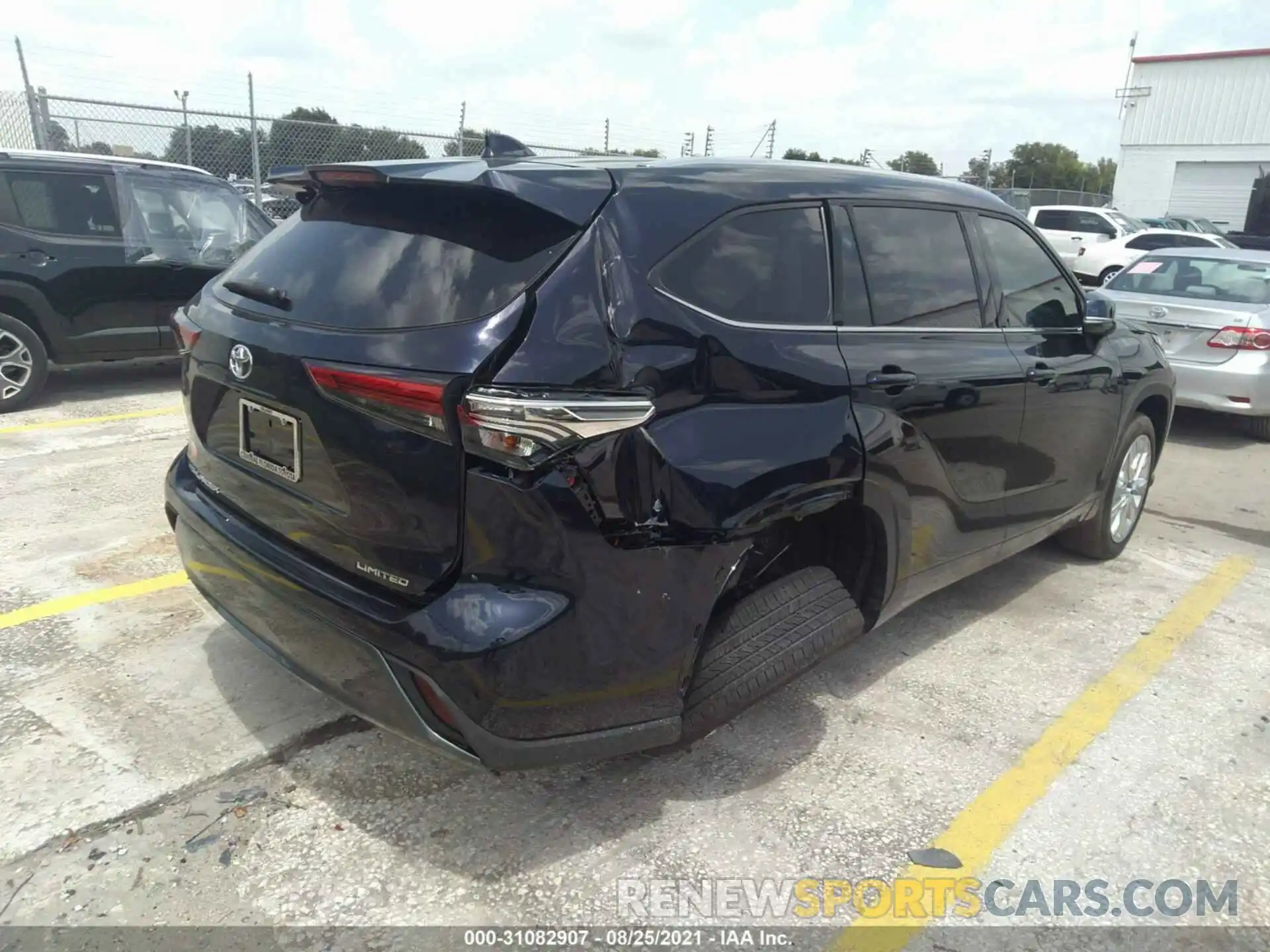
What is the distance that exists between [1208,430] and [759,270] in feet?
25.2

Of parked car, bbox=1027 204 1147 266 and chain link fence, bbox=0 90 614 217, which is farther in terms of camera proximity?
parked car, bbox=1027 204 1147 266

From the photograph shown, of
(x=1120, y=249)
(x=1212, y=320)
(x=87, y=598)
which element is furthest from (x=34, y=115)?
(x=1120, y=249)

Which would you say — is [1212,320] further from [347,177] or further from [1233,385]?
[347,177]

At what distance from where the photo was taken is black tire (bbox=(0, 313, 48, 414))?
22.0 ft

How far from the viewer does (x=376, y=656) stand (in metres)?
2.26

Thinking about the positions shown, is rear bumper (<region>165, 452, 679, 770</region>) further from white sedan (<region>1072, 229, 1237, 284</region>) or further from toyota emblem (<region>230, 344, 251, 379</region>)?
white sedan (<region>1072, 229, 1237, 284</region>)

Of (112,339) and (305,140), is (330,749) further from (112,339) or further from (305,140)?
(305,140)

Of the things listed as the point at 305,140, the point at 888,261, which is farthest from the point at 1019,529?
the point at 305,140

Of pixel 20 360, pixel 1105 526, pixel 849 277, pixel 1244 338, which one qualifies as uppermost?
pixel 849 277

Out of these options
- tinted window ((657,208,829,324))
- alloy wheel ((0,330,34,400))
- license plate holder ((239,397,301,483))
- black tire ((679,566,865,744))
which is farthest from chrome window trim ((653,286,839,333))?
alloy wheel ((0,330,34,400))

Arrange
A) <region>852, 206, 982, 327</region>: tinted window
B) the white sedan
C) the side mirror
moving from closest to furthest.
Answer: <region>852, 206, 982, 327</region>: tinted window, the side mirror, the white sedan

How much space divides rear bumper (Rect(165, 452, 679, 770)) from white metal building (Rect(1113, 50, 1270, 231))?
4257cm

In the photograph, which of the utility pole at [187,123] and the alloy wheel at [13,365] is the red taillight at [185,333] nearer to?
the alloy wheel at [13,365]

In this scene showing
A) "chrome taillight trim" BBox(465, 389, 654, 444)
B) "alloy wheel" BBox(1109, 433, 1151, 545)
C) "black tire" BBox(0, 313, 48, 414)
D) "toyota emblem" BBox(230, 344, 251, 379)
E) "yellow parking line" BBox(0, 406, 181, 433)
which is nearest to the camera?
"chrome taillight trim" BBox(465, 389, 654, 444)
